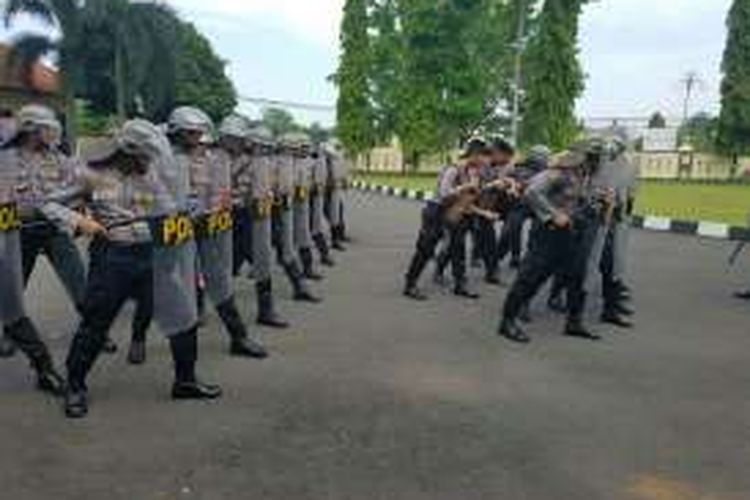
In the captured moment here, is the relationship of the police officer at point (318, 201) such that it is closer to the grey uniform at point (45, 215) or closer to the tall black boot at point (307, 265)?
the tall black boot at point (307, 265)

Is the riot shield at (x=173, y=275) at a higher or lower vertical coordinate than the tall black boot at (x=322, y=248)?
higher

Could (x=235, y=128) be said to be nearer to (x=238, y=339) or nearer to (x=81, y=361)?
(x=238, y=339)

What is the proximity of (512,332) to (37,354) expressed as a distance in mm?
4262

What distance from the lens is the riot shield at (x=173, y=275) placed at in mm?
7680

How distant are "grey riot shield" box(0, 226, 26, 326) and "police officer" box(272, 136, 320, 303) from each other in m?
3.50

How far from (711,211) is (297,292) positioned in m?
22.5

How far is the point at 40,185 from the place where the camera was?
8.79m

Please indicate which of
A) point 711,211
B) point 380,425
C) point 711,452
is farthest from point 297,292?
point 711,211

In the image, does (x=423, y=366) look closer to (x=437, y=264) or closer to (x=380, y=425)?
(x=380, y=425)

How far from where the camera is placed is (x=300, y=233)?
1388 centimetres

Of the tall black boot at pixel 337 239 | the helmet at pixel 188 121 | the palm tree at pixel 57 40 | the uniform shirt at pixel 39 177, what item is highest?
the palm tree at pixel 57 40

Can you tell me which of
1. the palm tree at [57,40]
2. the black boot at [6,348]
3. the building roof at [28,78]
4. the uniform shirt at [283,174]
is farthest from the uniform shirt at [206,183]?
the building roof at [28,78]

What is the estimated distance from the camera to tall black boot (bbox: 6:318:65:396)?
8.21 meters

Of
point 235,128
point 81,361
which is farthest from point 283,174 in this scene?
point 81,361
